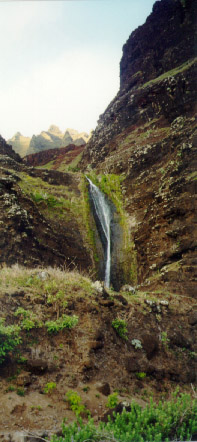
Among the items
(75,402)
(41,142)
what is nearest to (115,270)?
(75,402)

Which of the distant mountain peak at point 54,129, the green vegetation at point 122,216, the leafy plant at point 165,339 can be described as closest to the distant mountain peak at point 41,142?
the distant mountain peak at point 54,129

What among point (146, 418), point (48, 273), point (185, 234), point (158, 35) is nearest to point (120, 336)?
point (48, 273)

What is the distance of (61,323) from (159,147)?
59.2ft

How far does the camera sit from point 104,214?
827 inches

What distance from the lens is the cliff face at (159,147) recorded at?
14.7 metres

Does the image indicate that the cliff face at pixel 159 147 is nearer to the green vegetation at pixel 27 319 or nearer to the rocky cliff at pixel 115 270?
the rocky cliff at pixel 115 270

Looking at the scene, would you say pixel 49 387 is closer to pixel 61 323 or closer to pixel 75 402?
pixel 75 402

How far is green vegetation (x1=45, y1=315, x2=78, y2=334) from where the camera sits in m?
6.79

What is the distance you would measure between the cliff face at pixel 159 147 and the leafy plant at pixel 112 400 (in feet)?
25.3

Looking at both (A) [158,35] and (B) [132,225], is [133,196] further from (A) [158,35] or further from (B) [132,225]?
(A) [158,35]

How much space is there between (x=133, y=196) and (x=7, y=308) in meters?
15.9

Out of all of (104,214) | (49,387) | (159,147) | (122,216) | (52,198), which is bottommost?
(49,387)

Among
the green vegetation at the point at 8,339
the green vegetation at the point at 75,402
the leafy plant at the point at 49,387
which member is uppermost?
the green vegetation at the point at 8,339

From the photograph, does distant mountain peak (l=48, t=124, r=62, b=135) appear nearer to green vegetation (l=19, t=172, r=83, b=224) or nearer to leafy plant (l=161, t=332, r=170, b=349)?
green vegetation (l=19, t=172, r=83, b=224)
